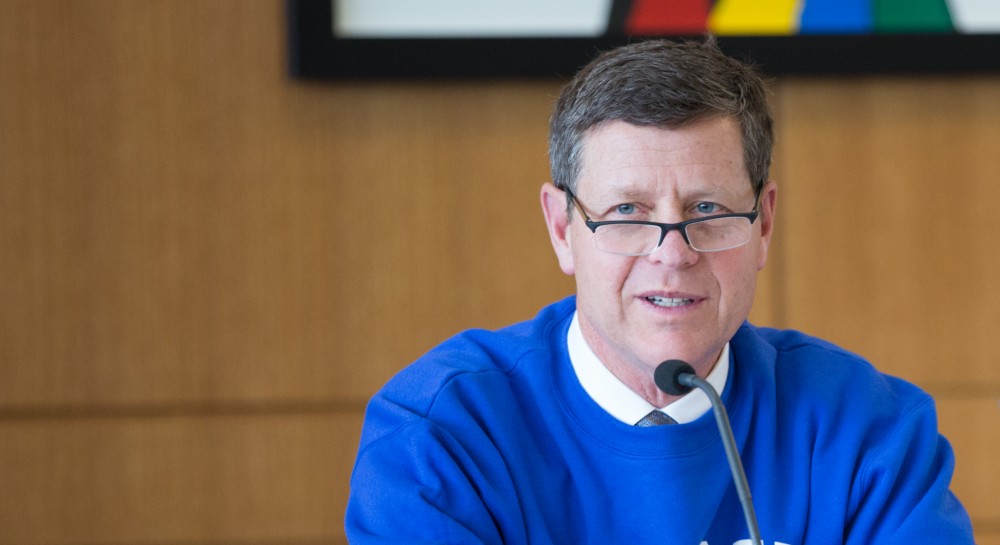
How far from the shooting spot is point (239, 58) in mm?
2510

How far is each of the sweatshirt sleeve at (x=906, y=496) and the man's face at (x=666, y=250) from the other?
0.28m

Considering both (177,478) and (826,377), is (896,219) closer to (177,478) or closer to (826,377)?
(826,377)

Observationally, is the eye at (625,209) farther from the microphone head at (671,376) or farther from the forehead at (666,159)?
the microphone head at (671,376)

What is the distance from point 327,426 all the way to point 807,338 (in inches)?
47.6

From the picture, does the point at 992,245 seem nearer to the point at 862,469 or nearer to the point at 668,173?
the point at 862,469

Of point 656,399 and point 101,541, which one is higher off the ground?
point 656,399

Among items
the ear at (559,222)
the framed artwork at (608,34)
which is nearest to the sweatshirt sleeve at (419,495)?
the ear at (559,222)

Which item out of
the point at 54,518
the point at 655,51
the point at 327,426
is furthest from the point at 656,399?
the point at 54,518

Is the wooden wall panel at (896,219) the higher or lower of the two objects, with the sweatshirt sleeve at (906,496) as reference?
higher

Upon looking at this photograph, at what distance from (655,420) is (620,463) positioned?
9 centimetres

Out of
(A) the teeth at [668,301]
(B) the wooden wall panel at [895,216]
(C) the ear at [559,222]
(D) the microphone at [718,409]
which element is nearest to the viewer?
(D) the microphone at [718,409]

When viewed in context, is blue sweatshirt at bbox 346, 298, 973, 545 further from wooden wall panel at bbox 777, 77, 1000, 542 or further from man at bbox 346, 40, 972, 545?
wooden wall panel at bbox 777, 77, 1000, 542

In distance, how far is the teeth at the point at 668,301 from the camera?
1.46 metres

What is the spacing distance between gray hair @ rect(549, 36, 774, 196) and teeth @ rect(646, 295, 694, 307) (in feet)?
0.63
